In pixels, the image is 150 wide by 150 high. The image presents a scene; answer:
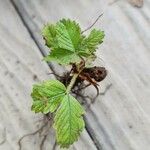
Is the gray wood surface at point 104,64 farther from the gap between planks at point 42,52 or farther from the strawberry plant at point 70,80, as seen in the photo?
the strawberry plant at point 70,80

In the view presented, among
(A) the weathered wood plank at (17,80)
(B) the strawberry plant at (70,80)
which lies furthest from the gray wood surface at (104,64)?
(B) the strawberry plant at (70,80)

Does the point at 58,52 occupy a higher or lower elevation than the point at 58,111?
higher

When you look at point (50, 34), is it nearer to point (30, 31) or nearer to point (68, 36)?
point (68, 36)

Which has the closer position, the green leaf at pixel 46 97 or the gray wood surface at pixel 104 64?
the green leaf at pixel 46 97

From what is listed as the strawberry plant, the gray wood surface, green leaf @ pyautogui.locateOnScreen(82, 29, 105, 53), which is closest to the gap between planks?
the gray wood surface

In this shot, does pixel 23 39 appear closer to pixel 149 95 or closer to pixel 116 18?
pixel 116 18

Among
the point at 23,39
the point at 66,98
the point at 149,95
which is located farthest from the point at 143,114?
the point at 23,39

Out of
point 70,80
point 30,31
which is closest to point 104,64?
point 70,80
